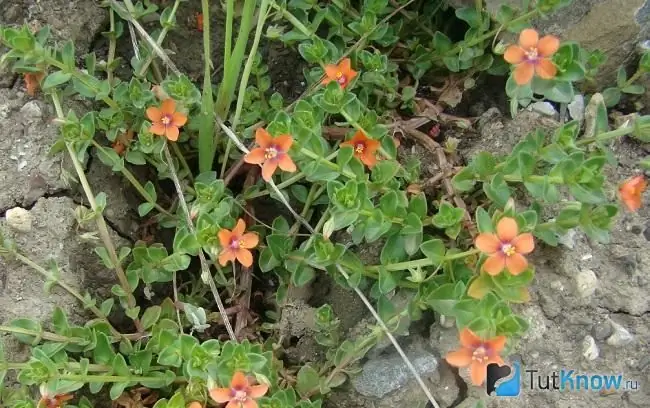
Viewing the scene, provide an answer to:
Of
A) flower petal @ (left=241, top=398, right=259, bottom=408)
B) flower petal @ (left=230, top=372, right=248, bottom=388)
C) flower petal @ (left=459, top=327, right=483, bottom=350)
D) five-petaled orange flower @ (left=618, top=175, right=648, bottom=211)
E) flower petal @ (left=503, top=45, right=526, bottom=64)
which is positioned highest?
flower petal @ (left=503, top=45, right=526, bottom=64)

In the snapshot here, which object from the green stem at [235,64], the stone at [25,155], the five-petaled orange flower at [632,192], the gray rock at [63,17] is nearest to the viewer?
the five-petaled orange flower at [632,192]

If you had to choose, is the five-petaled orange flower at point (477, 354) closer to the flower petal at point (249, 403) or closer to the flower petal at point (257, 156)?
the flower petal at point (249, 403)

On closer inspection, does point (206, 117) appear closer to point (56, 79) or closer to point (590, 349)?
point (56, 79)

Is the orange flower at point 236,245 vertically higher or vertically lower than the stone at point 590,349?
higher

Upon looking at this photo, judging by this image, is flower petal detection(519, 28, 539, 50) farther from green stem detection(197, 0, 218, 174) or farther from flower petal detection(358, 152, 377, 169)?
green stem detection(197, 0, 218, 174)

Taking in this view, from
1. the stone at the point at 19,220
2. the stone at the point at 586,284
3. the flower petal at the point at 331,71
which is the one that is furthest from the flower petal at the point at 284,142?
the stone at the point at 586,284

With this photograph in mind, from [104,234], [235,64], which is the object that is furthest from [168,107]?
[104,234]

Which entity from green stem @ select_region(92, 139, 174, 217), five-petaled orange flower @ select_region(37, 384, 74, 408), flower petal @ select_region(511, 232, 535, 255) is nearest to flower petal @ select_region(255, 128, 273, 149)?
green stem @ select_region(92, 139, 174, 217)
